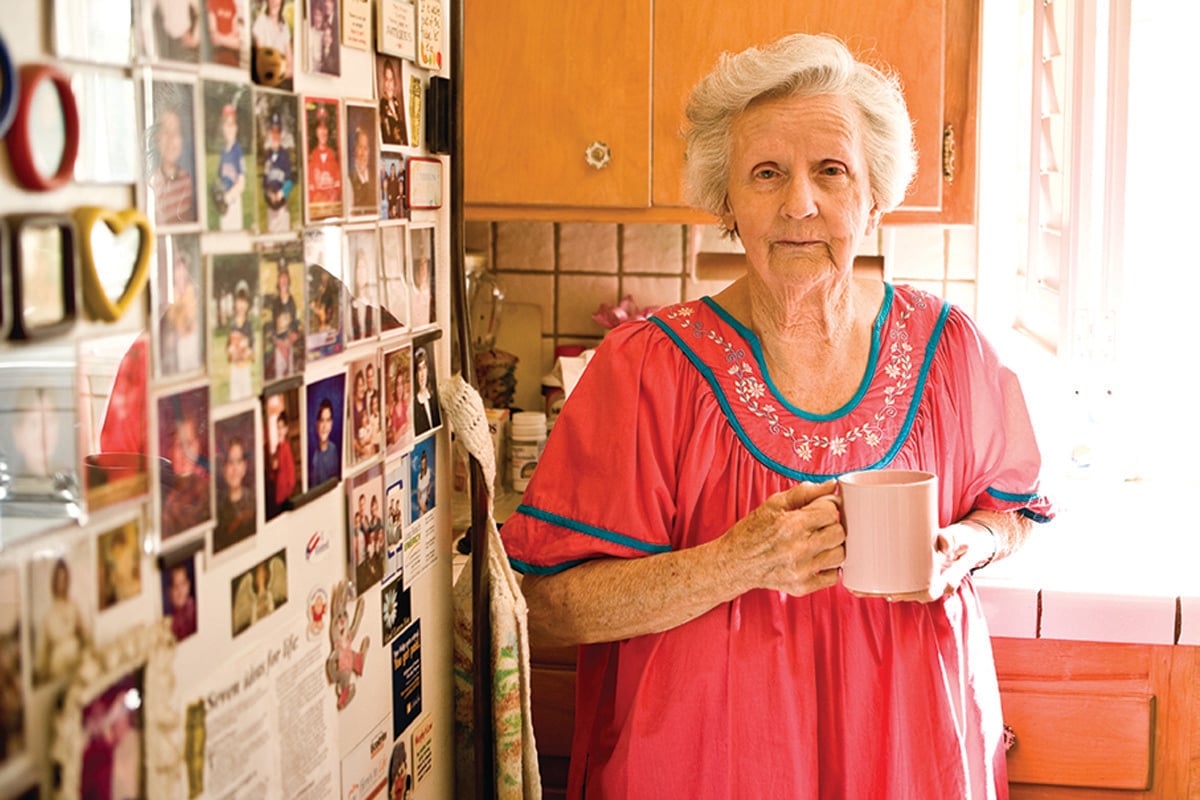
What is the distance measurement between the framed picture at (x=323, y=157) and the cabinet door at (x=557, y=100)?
3.71ft

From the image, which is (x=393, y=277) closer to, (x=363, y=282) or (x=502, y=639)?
(x=363, y=282)

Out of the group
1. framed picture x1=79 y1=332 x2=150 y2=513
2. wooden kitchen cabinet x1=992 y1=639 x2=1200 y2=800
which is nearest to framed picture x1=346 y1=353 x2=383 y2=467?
framed picture x1=79 y1=332 x2=150 y2=513

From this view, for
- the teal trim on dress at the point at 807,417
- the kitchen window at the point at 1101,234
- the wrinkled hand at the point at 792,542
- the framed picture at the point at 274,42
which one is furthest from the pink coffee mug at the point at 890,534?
the kitchen window at the point at 1101,234

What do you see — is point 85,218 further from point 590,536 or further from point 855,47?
point 855,47

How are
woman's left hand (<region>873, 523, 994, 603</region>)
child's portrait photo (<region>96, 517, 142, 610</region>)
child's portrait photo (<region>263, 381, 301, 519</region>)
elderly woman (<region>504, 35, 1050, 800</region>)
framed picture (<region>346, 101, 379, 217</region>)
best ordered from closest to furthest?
child's portrait photo (<region>96, 517, 142, 610</region>) → child's portrait photo (<region>263, 381, 301, 519</region>) → framed picture (<region>346, 101, 379, 217</region>) → woman's left hand (<region>873, 523, 994, 603</region>) → elderly woman (<region>504, 35, 1050, 800</region>)

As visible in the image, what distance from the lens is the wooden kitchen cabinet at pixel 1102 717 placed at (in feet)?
5.78

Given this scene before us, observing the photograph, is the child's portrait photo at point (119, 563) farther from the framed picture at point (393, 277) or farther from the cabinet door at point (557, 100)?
the cabinet door at point (557, 100)

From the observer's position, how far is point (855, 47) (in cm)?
201

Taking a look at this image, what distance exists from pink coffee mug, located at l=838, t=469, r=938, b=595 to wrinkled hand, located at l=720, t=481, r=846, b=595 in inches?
1.0

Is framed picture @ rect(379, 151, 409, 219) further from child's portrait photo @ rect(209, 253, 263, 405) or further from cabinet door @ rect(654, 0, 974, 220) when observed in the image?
cabinet door @ rect(654, 0, 974, 220)

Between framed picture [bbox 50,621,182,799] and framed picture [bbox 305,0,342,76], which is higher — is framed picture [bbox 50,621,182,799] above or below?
below

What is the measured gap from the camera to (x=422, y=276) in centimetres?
118

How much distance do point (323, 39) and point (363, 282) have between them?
0.64 ft

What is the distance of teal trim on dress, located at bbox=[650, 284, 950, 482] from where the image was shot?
139 cm
